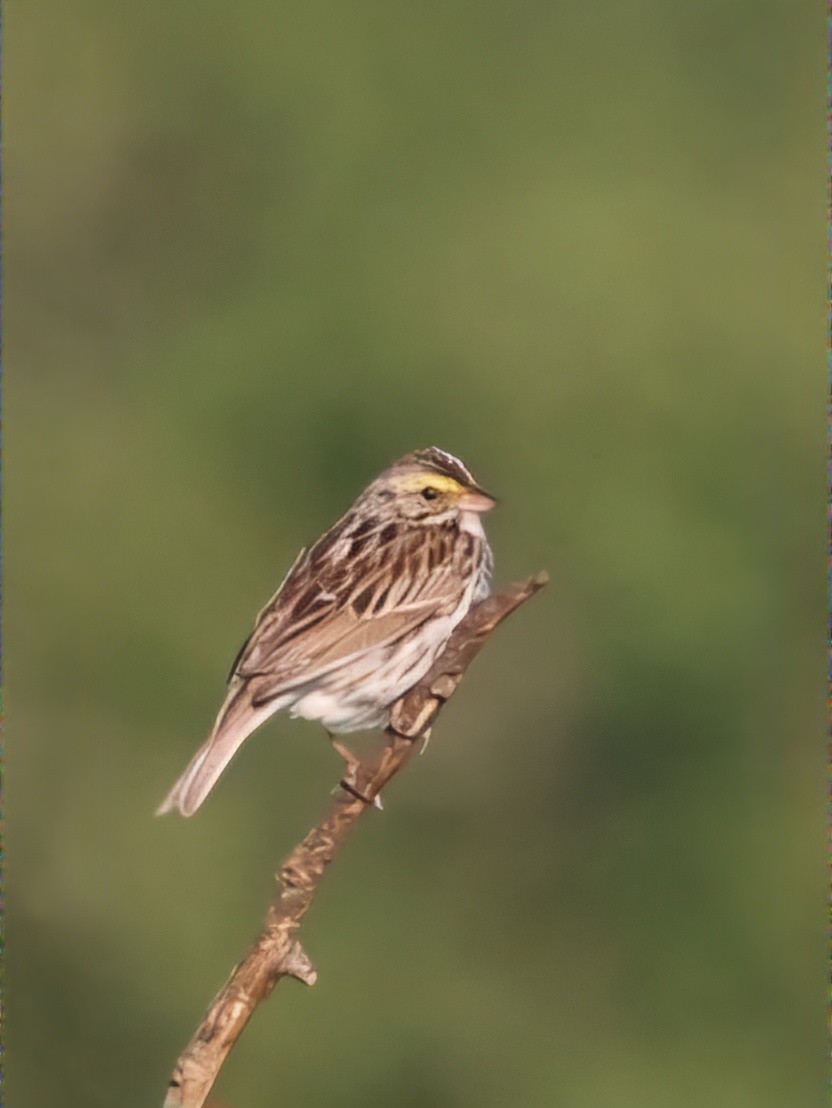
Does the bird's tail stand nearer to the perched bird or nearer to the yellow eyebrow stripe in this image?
the perched bird

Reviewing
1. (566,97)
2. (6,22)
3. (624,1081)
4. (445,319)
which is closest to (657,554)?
(445,319)

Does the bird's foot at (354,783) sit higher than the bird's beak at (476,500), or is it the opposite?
the bird's beak at (476,500)

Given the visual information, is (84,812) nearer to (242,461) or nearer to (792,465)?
(242,461)

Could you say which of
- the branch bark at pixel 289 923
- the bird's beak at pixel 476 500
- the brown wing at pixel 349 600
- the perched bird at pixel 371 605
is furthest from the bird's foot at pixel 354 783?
the bird's beak at pixel 476 500

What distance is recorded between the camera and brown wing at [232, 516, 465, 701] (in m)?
2.95

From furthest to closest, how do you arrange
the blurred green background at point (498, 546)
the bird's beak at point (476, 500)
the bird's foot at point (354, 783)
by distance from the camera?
the blurred green background at point (498, 546) < the bird's beak at point (476, 500) < the bird's foot at point (354, 783)

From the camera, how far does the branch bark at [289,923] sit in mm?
2297

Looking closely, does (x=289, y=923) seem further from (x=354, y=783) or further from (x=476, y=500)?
(x=476, y=500)

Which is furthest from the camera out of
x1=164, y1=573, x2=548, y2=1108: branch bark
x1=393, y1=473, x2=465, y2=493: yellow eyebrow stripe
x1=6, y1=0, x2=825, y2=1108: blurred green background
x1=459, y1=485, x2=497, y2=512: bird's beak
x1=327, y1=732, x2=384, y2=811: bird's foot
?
x1=6, y1=0, x2=825, y2=1108: blurred green background

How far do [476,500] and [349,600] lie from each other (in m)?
0.35

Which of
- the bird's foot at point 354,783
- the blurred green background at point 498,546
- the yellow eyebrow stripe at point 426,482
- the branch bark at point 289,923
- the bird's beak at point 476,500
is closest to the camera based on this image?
the branch bark at point 289,923

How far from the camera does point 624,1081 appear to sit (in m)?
7.15

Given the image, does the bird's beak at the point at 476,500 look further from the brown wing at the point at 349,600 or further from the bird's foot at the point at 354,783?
the bird's foot at the point at 354,783

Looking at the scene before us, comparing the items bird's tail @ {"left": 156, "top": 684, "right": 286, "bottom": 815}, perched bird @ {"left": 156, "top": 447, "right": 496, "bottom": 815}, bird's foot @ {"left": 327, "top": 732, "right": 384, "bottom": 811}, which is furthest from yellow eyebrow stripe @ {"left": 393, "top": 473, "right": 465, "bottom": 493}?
bird's foot @ {"left": 327, "top": 732, "right": 384, "bottom": 811}
